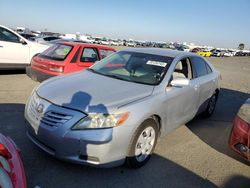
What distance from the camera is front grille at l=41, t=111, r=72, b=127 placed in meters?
3.11

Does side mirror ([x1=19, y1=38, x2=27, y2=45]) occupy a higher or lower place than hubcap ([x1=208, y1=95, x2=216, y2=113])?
higher

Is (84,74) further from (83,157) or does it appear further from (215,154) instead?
(215,154)

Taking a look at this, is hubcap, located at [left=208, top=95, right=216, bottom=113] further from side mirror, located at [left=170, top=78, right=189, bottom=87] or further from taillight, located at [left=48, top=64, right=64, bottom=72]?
taillight, located at [left=48, top=64, right=64, bottom=72]

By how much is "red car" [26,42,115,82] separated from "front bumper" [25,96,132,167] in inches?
151

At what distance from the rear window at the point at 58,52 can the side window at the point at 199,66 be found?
3495 mm

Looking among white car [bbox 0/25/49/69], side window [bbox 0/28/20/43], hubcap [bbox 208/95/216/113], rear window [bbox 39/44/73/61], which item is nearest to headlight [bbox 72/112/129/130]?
hubcap [bbox 208/95/216/113]

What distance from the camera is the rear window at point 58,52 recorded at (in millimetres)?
7148

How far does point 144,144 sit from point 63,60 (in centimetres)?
415

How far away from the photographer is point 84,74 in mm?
4508

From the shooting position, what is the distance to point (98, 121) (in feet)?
10.1

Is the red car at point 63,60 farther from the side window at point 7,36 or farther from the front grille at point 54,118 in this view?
the front grille at point 54,118

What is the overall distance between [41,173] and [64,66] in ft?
13.3

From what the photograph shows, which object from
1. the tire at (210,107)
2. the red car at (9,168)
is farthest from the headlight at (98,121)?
the tire at (210,107)

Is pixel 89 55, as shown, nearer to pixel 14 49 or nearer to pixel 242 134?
pixel 14 49
